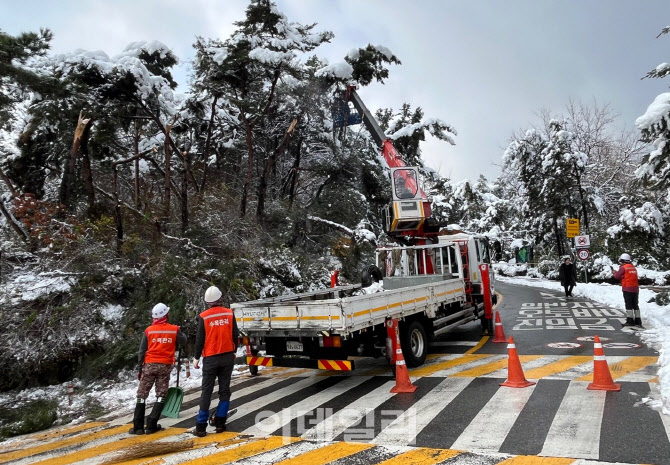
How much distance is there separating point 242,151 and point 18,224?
1146 cm

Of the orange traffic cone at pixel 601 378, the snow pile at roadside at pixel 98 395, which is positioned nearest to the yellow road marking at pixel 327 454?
the orange traffic cone at pixel 601 378

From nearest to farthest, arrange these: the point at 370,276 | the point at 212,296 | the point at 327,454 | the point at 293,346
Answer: the point at 327,454, the point at 212,296, the point at 293,346, the point at 370,276

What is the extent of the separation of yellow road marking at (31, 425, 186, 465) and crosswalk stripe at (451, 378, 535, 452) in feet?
11.8

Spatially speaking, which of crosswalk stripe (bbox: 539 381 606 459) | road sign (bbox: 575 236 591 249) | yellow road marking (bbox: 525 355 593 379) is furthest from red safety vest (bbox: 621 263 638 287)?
road sign (bbox: 575 236 591 249)

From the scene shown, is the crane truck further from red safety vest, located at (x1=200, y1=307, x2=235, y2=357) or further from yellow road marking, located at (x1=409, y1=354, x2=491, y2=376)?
red safety vest, located at (x1=200, y1=307, x2=235, y2=357)

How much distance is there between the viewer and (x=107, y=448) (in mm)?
5836

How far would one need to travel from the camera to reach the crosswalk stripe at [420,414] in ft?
17.5

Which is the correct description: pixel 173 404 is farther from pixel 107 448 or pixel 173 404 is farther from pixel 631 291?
pixel 631 291

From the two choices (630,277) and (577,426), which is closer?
(577,426)

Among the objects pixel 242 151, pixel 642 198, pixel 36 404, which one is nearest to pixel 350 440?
pixel 36 404

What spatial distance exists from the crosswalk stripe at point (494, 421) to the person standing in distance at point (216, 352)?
9.49 ft

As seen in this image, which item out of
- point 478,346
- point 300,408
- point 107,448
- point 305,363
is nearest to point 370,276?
point 478,346

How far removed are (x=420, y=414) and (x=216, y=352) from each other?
8.84 feet

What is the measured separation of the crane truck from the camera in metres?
7.40
